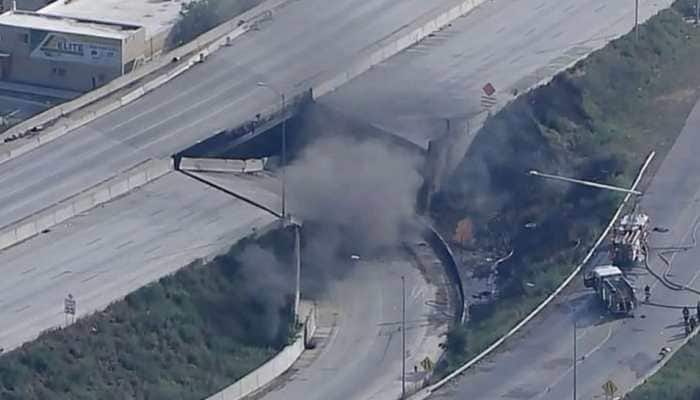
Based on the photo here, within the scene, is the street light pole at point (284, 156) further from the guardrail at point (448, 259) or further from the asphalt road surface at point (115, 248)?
the guardrail at point (448, 259)

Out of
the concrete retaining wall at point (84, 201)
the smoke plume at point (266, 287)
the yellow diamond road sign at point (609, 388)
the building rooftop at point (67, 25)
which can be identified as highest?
the building rooftop at point (67, 25)

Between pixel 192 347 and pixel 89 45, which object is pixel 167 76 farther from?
pixel 192 347

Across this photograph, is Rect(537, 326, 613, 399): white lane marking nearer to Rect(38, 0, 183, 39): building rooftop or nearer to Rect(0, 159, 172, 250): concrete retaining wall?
Rect(0, 159, 172, 250): concrete retaining wall

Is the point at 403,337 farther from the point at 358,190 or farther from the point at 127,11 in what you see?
the point at 127,11

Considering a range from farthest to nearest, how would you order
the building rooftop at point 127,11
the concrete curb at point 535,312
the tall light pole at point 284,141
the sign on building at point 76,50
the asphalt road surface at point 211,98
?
the building rooftop at point 127,11 → the sign on building at point 76,50 → the asphalt road surface at point 211,98 → the tall light pole at point 284,141 → the concrete curb at point 535,312

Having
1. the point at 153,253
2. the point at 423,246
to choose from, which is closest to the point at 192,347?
the point at 153,253

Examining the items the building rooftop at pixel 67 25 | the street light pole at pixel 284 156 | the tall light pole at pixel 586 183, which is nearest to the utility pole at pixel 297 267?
the street light pole at pixel 284 156

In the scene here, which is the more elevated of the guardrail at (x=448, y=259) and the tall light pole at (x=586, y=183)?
the tall light pole at (x=586, y=183)

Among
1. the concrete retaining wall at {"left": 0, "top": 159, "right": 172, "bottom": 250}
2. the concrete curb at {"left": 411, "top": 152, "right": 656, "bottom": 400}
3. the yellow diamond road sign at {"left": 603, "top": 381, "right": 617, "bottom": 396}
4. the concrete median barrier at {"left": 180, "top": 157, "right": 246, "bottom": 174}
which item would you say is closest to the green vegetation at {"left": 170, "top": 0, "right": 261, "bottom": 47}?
the concrete median barrier at {"left": 180, "top": 157, "right": 246, "bottom": 174}
